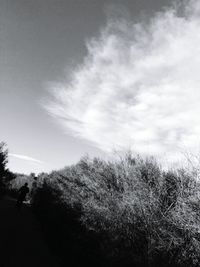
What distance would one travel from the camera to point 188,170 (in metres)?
6.71

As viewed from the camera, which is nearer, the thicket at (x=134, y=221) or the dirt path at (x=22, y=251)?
the thicket at (x=134, y=221)

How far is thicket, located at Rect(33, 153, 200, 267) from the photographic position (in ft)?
18.1

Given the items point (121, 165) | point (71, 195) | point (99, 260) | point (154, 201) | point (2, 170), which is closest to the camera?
point (99, 260)

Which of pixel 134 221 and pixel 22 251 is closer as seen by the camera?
pixel 134 221

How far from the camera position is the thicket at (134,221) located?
5504mm

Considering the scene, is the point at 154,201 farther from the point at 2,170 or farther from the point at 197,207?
the point at 2,170

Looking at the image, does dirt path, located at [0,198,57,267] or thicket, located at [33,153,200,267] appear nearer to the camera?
thicket, located at [33,153,200,267]

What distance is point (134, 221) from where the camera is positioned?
6.86m

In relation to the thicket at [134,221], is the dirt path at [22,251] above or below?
below

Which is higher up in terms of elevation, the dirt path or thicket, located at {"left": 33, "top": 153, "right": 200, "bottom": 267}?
thicket, located at {"left": 33, "top": 153, "right": 200, "bottom": 267}

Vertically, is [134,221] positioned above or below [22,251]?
above

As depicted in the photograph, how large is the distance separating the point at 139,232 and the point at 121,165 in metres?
3.67

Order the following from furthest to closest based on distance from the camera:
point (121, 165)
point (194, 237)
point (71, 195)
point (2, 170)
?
point (2, 170) < point (71, 195) < point (121, 165) < point (194, 237)

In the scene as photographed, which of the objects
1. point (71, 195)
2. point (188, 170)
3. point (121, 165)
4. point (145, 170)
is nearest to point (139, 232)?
point (188, 170)
